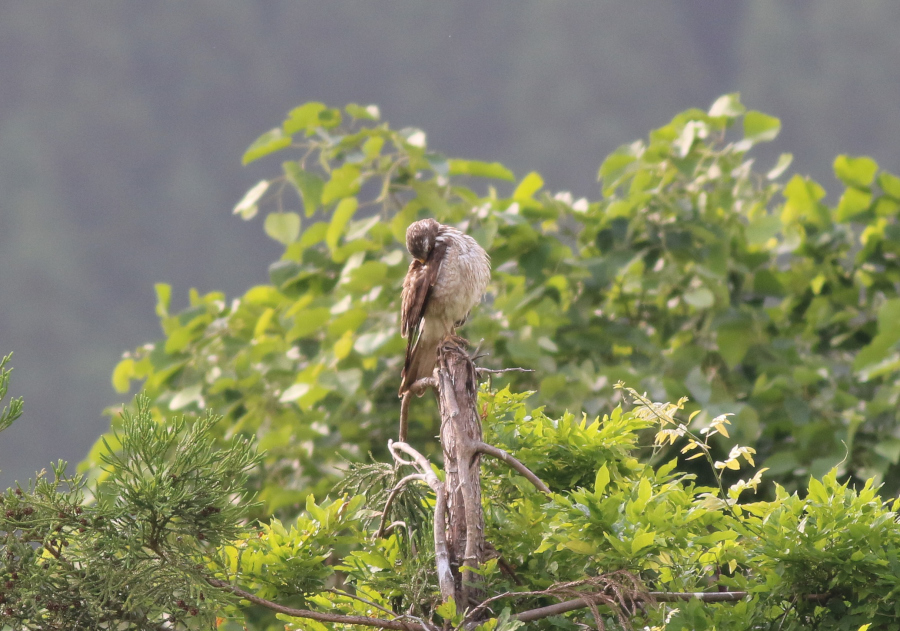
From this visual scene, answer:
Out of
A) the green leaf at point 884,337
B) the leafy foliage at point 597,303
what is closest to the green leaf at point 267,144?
the leafy foliage at point 597,303

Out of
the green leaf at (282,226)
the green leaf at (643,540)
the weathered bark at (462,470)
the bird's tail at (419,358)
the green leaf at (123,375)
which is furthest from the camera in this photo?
the green leaf at (123,375)

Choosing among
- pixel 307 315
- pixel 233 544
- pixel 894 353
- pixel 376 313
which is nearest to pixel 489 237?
pixel 376 313

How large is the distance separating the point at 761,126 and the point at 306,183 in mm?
1335

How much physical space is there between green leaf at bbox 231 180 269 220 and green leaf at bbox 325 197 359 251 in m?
0.22

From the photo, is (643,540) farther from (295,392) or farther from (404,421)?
(295,392)

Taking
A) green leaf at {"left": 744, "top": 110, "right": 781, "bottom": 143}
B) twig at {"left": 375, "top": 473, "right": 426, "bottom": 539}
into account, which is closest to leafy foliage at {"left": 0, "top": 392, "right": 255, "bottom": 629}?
twig at {"left": 375, "top": 473, "right": 426, "bottom": 539}

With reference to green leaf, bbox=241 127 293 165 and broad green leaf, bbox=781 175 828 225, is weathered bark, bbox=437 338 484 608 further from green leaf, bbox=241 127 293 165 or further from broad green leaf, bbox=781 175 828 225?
broad green leaf, bbox=781 175 828 225

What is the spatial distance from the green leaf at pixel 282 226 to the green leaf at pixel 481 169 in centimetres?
47

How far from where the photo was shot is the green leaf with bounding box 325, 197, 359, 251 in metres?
2.58

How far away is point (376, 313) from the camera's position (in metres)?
2.58

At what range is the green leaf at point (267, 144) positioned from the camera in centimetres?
250

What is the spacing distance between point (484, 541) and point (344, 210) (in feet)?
5.85

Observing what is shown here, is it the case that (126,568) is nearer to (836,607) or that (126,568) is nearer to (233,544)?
(233,544)

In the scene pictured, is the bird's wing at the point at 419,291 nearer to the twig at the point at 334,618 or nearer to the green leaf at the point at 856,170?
the twig at the point at 334,618
